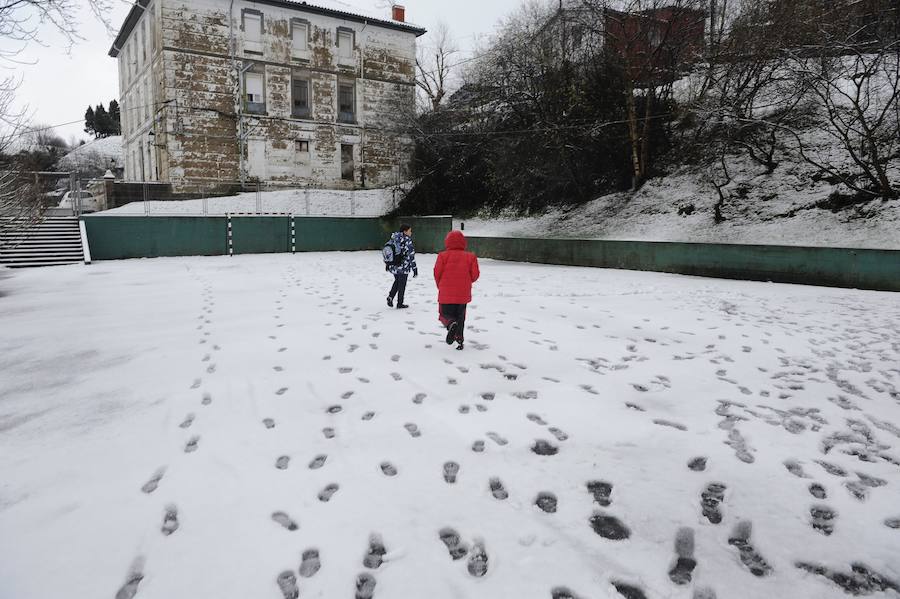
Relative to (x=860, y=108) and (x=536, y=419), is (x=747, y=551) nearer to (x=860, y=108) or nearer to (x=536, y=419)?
(x=536, y=419)

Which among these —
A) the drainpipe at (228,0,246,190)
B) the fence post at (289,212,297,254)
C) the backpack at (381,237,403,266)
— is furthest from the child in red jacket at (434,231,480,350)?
the drainpipe at (228,0,246,190)

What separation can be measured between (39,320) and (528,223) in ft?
64.6

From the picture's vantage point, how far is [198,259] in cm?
2161

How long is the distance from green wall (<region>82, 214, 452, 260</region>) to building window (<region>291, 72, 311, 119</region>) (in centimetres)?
1127

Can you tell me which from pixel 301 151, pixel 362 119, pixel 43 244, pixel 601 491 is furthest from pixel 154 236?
pixel 601 491

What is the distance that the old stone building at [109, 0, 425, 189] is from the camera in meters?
30.8

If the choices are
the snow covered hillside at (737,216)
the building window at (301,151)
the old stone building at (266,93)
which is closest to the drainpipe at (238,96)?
the old stone building at (266,93)

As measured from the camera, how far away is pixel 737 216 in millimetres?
18438

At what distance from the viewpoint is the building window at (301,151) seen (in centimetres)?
3412

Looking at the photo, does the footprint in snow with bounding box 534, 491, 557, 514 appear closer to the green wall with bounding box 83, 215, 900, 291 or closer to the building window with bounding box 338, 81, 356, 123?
the green wall with bounding box 83, 215, 900, 291

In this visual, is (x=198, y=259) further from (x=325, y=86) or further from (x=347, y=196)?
(x=325, y=86)

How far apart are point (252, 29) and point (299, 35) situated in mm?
2843

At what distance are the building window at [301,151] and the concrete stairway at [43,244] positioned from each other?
1484cm

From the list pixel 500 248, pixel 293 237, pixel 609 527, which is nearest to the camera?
pixel 609 527
